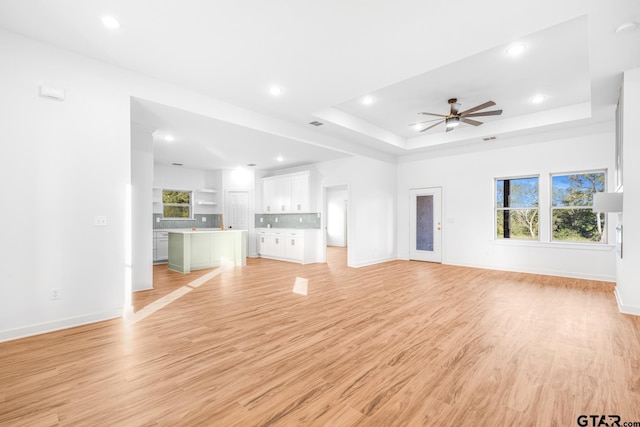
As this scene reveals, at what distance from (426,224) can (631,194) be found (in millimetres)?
4521

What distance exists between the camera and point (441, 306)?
13.0 feet

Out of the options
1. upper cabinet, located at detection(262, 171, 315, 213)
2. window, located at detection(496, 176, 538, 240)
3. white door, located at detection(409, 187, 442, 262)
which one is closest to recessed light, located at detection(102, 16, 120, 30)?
upper cabinet, located at detection(262, 171, 315, 213)

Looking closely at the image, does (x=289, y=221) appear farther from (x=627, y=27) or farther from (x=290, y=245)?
(x=627, y=27)

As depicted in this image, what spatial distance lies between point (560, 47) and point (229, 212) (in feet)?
28.0

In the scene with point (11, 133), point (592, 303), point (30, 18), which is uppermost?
point (30, 18)

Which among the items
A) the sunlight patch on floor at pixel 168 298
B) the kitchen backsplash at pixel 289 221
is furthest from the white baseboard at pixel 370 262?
the sunlight patch on floor at pixel 168 298

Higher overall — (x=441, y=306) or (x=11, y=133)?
(x=11, y=133)

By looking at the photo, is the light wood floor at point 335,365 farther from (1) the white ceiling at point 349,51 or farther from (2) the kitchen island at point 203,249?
(1) the white ceiling at point 349,51

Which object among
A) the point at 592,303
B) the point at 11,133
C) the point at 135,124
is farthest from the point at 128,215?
the point at 592,303

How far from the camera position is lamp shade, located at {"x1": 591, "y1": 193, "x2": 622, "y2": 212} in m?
3.84

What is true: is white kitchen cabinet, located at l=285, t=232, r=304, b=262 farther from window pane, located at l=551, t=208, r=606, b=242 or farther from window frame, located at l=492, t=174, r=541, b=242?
window pane, located at l=551, t=208, r=606, b=242

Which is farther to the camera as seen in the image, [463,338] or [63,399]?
[463,338]

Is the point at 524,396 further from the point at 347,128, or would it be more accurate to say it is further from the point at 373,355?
the point at 347,128

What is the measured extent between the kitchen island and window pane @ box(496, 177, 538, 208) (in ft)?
20.9
